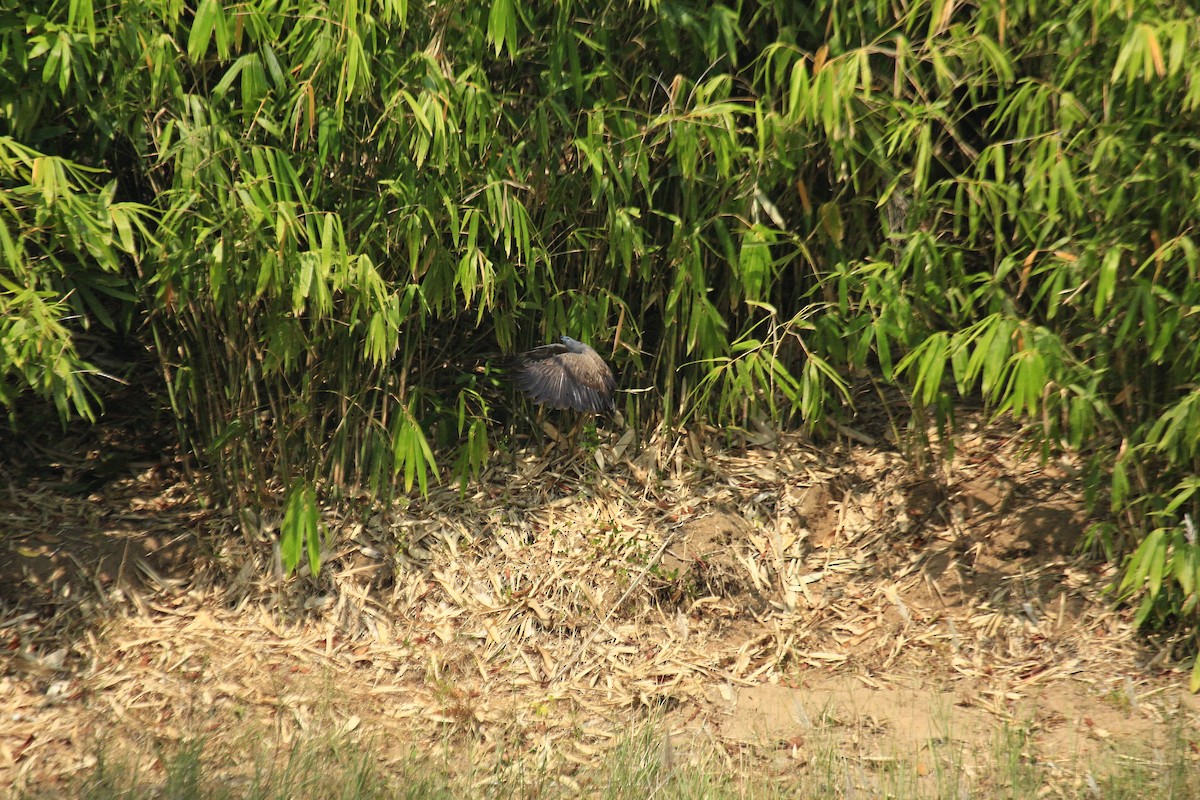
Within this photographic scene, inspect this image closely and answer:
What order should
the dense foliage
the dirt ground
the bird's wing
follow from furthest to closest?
1. the bird's wing
2. the dirt ground
3. the dense foliage

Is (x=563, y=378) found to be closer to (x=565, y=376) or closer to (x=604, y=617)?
(x=565, y=376)

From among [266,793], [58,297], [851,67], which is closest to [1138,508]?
[851,67]

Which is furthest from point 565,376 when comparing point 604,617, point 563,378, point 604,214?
point 604,617

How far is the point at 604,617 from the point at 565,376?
675 millimetres

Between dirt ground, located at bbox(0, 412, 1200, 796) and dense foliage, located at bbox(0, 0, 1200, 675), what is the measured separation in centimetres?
20

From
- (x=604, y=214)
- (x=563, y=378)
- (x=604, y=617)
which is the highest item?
(x=604, y=214)

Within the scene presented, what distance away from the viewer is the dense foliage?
2543mm

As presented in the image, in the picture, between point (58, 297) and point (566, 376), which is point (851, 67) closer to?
point (566, 376)

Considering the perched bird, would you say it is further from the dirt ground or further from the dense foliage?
the dirt ground

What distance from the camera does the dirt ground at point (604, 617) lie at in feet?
8.96

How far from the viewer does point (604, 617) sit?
3.10 metres

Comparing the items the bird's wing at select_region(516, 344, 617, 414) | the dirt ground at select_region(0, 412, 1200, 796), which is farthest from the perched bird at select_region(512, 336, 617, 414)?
the dirt ground at select_region(0, 412, 1200, 796)

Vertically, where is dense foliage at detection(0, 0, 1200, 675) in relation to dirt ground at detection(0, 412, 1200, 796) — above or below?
above

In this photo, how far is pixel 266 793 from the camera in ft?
7.64
